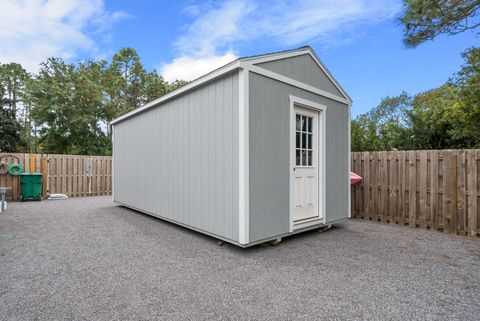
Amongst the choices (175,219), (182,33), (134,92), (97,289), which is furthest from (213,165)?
(134,92)

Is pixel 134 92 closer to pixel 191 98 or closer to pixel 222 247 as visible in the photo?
pixel 191 98

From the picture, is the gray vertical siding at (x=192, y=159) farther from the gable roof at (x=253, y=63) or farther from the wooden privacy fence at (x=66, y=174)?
the wooden privacy fence at (x=66, y=174)

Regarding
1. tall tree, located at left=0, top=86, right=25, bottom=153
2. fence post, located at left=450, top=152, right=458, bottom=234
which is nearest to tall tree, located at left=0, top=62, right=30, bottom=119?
tall tree, located at left=0, top=86, right=25, bottom=153

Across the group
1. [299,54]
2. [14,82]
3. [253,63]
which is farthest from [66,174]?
[14,82]

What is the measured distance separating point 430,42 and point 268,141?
376cm

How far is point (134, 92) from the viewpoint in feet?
50.3

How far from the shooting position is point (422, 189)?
4.44m

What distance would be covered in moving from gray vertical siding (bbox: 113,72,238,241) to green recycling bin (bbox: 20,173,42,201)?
4125 mm

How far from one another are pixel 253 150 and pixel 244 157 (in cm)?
19

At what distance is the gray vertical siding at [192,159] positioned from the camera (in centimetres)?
333

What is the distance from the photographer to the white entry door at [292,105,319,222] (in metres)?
3.96

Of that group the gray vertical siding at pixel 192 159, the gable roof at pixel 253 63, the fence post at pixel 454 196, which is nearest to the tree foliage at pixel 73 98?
the gray vertical siding at pixel 192 159

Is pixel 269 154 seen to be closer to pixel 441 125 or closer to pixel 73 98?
pixel 441 125

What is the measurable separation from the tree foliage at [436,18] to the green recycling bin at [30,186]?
34.4ft
